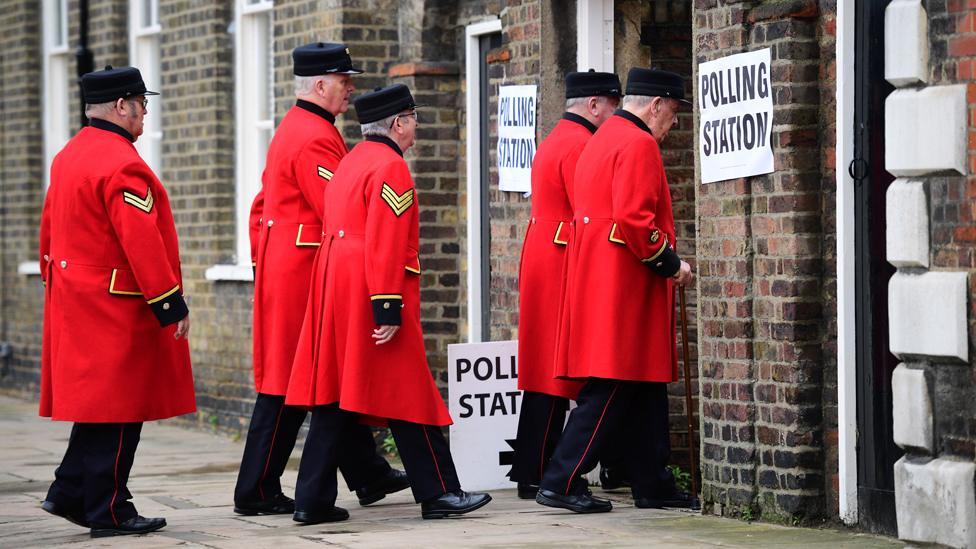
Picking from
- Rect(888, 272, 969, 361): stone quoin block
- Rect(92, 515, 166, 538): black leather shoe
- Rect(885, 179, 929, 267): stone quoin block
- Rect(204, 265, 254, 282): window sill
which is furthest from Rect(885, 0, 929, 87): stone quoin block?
Rect(204, 265, 254, 282): window sill

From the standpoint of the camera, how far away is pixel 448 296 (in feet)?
40.0

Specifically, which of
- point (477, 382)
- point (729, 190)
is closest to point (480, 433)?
point (477, 382)

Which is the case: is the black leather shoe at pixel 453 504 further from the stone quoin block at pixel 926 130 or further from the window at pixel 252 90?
the window at pixel 252 90

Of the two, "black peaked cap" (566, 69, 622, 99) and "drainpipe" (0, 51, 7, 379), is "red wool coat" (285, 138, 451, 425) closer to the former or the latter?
"black peaked cap" (566, 69, 622, 99)

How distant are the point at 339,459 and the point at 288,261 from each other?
1.08m

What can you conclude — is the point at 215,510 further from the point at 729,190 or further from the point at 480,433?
the point at 729,190

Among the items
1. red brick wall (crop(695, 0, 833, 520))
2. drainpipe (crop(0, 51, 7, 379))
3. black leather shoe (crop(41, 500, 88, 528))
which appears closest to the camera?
red brick wall (crop(695, 0, 833, 520))

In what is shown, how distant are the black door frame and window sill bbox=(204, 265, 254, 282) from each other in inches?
248

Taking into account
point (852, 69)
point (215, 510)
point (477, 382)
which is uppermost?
point (852, 69)

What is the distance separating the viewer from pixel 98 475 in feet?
27.9

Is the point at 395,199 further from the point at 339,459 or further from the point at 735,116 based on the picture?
the point at 735,116

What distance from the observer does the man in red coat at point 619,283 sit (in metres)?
8.68

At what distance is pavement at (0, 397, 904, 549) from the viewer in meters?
8.00

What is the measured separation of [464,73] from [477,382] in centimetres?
279
